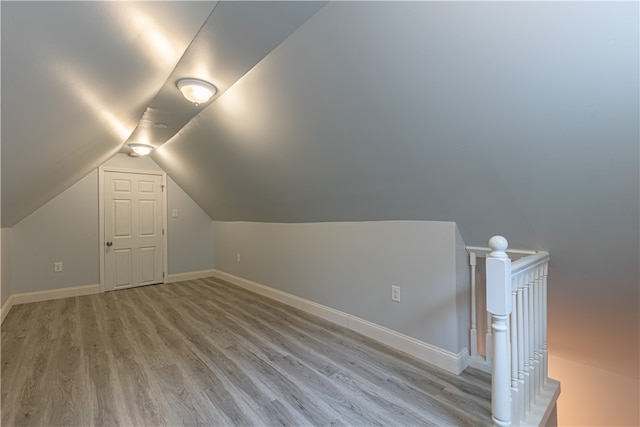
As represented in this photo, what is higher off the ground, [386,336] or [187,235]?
[187,235]

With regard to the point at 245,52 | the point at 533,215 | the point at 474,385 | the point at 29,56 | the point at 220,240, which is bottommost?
the point at 474,385

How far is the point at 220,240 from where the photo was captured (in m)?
5.08

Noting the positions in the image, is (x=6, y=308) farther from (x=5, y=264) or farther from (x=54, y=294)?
(x=54, y=294)

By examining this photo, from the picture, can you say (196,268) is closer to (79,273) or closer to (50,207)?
(79,273)

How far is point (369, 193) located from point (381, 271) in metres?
0.75

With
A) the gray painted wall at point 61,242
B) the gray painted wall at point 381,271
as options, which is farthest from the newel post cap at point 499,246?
the gray painted wall at point 61,242

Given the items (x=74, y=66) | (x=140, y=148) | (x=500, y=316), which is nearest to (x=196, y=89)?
(x=74, y=66)

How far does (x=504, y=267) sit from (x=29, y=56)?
6.68 ft

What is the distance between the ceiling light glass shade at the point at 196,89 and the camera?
1.95m

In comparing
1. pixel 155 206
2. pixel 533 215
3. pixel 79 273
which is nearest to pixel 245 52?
pixel 533 215

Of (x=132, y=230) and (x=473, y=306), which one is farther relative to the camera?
(x=132, y=230)

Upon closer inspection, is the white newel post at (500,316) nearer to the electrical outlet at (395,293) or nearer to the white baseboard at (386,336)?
the white baseboard at (386,336)

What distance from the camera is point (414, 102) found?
149cm

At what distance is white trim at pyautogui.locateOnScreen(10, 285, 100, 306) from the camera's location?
3.62 metres
